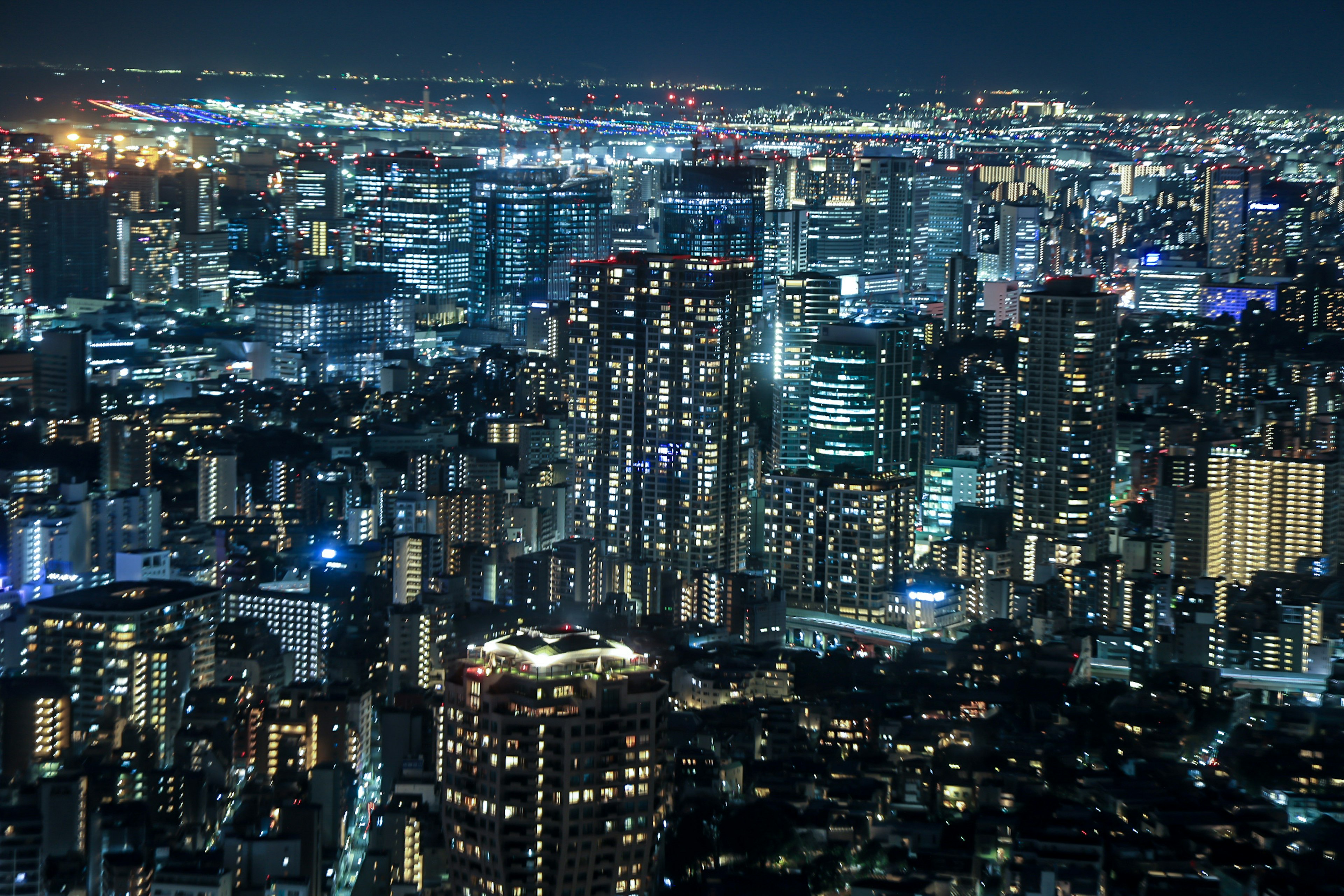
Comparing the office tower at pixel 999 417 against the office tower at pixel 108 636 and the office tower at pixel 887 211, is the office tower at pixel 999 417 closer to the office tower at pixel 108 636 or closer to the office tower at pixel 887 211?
the office tower at pixel 108 636

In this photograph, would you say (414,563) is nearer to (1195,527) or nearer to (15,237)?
(1195,527)

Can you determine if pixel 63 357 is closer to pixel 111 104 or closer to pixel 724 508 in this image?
pixel 111 104

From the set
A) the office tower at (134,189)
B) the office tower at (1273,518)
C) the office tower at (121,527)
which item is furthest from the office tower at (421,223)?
the office tower at (1273,518)

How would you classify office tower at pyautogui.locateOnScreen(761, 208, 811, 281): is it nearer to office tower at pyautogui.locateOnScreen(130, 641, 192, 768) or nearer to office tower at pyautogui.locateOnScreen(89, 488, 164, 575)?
office tower at pyautogui.locateOnScreen(89, 488, 164, 575)

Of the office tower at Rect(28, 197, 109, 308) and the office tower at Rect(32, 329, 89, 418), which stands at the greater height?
the office tower at Rect(28, 197, 109, 308)

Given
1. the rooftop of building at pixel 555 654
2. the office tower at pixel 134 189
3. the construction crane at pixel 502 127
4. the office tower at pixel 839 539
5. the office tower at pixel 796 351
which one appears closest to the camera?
the rooftop of building at pixel 555 654

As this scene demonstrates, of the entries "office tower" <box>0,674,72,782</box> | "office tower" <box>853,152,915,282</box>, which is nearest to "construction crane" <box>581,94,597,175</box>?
"office tower" <box>853,152,915,282</box>

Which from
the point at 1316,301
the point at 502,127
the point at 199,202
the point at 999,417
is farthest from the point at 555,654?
the point at 199,202
